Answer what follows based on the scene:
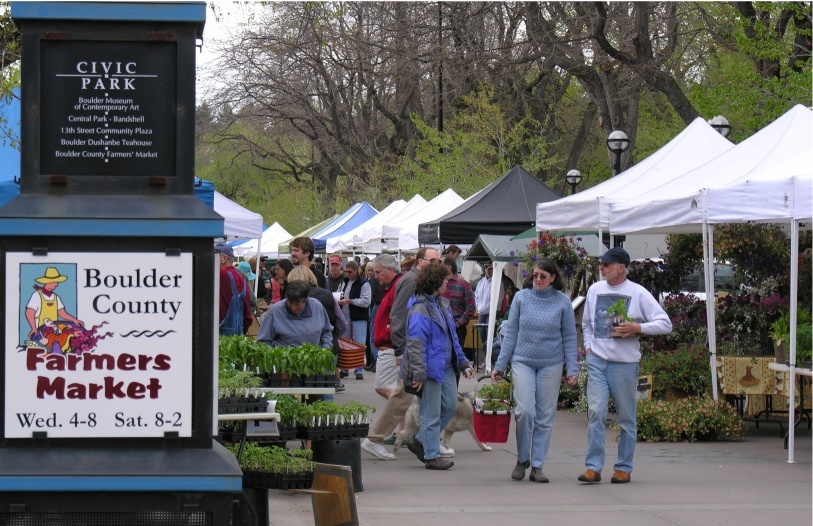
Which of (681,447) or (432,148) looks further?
(432,148)

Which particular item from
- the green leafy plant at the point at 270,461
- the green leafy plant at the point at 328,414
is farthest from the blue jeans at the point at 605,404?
the green leafy plant at the point at 270,461

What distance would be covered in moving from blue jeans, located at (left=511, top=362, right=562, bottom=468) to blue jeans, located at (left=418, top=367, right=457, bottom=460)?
0.80 meters

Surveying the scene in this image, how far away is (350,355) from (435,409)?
191 centimetres

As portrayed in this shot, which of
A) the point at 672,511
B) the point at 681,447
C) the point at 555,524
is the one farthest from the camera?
the point at 681,447

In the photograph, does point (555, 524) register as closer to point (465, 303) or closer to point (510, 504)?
point (510, 504)

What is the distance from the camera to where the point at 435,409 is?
33.5ft

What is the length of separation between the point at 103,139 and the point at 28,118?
29 cm

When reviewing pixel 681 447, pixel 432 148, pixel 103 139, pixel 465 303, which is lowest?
pixel 681 447

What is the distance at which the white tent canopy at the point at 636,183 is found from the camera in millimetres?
13641

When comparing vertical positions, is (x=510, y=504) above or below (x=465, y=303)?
below

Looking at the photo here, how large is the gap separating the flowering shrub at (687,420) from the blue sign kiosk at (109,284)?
8352mm

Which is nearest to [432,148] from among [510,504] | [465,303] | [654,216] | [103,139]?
[465,303]

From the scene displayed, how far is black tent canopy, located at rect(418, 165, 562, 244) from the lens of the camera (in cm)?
1912

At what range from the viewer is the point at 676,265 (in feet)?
49.1
